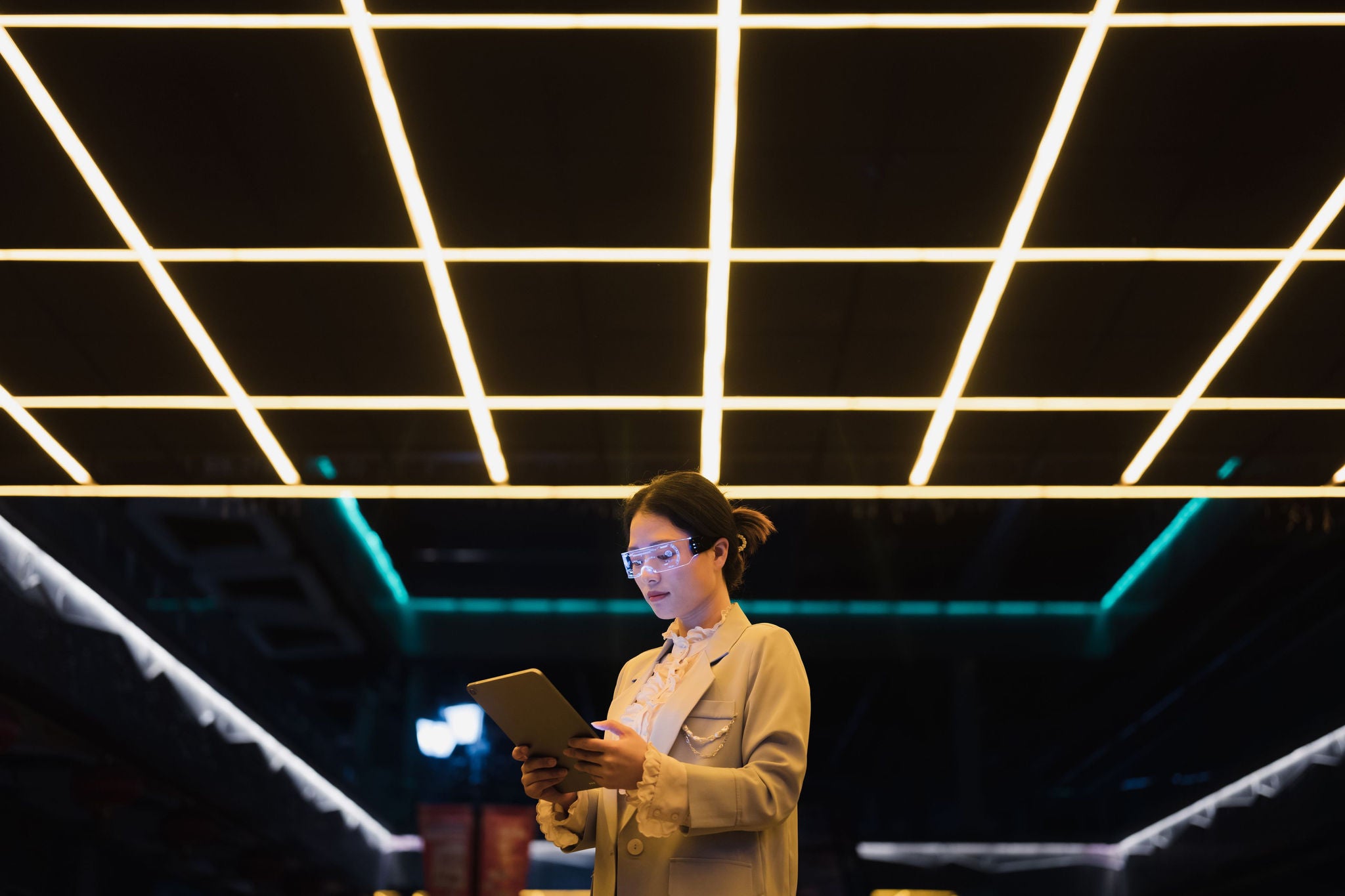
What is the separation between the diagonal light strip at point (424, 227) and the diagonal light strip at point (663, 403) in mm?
319

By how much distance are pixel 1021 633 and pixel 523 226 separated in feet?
30.0

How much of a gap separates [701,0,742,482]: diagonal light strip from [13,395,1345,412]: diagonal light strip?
0.30 meters

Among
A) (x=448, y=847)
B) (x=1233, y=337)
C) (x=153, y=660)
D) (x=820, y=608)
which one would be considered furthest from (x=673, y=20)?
(x=820, y=608)

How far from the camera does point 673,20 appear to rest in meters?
5.34

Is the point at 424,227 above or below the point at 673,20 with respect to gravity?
below

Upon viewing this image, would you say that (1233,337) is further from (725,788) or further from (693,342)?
(725,788)

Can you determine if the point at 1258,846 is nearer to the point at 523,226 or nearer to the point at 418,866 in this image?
the point at 523,226

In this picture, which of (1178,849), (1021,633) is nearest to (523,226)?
(1021,633)

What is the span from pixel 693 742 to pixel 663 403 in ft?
21.4

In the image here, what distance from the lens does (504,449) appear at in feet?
31.1

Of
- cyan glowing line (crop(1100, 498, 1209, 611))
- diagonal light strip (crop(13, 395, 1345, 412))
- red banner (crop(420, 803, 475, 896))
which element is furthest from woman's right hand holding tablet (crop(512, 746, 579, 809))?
cyan glowing line (crop(1100, 498, 1209, 611))

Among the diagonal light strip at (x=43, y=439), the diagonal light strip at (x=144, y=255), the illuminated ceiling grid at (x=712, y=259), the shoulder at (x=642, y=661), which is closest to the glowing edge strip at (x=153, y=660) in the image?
the diagonal light strip at (x=43, y=439)

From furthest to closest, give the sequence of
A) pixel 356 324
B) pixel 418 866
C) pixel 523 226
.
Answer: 1. pixel 418 866
2. pixel 356 324
3. pixel 523 226

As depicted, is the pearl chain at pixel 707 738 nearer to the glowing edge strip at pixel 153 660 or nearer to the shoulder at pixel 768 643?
the shoulder at pixel 768 643
